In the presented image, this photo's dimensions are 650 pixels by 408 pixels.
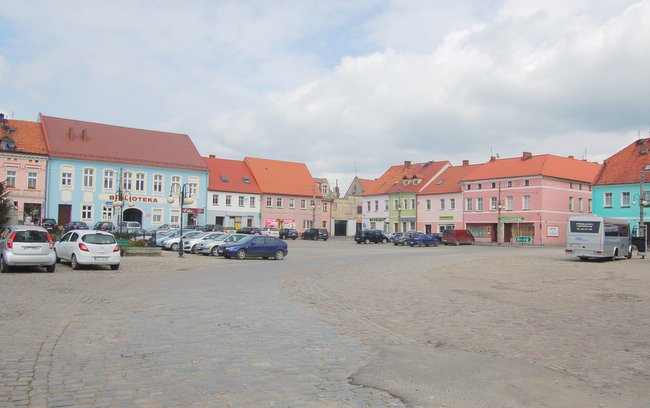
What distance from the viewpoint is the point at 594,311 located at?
44.2ft

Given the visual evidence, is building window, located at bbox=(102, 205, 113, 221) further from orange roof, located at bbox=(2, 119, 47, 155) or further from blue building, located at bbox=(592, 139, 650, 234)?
blue building, located at bbox=(592, 139, 650, 234)

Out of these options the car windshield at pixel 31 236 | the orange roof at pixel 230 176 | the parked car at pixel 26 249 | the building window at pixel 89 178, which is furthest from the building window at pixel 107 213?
the car windshield at pixel 31 236

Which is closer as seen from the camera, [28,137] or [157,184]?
[28,137]

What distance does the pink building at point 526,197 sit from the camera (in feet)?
218

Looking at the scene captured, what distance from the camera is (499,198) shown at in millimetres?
70062

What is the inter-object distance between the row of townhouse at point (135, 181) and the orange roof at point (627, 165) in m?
37.6

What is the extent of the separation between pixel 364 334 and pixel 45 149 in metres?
59.6

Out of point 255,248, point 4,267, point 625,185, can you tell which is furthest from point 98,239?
point 625,185

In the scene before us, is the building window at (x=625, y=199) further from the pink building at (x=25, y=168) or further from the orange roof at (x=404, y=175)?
the pink building at (x=25, y=168)

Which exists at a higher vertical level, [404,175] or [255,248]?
[404,175]

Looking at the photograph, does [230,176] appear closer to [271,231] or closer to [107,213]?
[271,231]

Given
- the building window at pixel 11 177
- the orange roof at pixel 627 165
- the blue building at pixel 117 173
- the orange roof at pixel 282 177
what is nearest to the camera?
the building window at pixel 11 177

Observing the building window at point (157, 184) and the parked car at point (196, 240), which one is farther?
the building window at point (157, 184)

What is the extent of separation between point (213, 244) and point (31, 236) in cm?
1595
